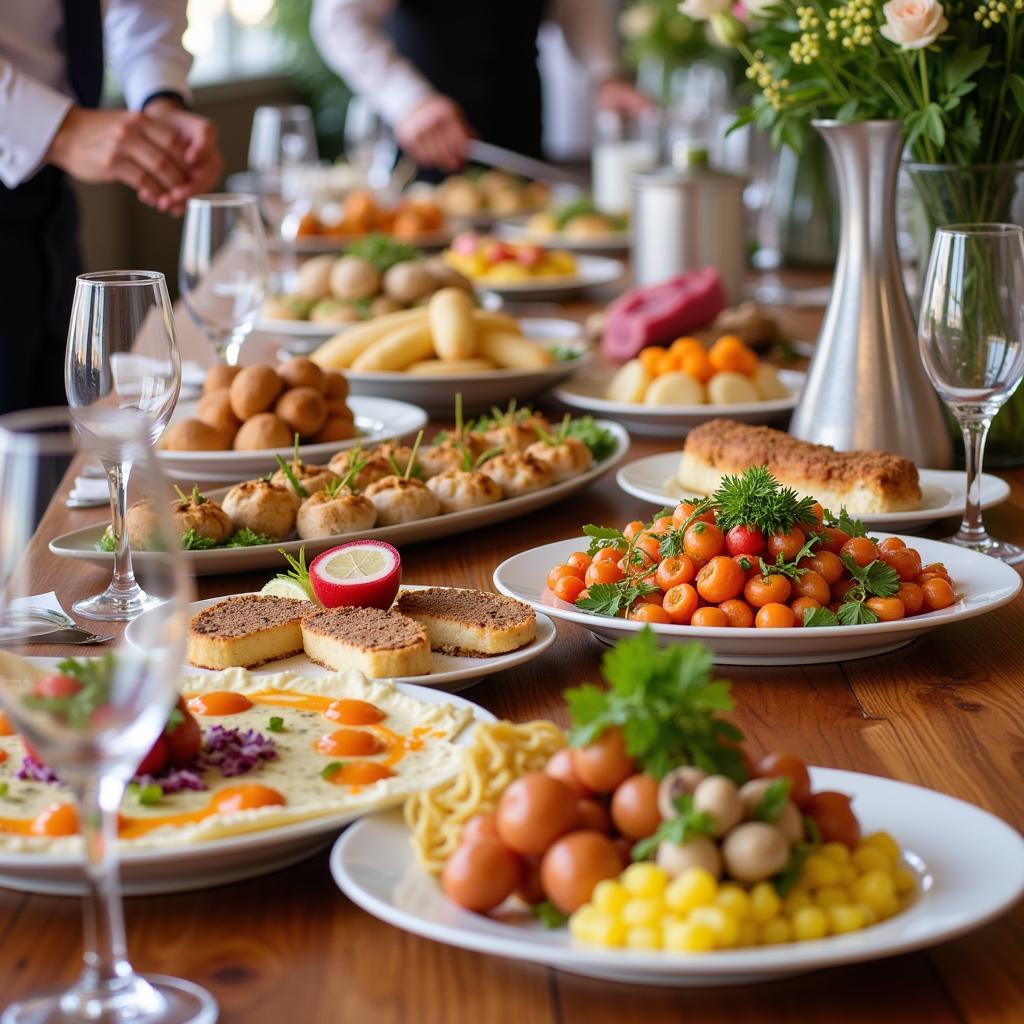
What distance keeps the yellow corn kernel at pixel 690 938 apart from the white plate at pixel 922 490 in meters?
0.88

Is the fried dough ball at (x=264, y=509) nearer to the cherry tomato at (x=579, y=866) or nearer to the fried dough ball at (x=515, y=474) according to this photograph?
the fried dough ball at (x=515, y=474)

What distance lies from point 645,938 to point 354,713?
0.36 metres

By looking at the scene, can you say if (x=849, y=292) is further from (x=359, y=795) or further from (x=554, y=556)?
(x=359, y=795)

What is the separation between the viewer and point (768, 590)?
1254mm

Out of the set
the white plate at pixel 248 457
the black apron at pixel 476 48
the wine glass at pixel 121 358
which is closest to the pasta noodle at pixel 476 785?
the wine glass at pixel 121 358

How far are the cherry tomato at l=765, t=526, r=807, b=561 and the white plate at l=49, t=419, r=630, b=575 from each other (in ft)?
1.47

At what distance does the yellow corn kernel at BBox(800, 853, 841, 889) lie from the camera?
80 centimetres

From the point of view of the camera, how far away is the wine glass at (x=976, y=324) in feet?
4.87

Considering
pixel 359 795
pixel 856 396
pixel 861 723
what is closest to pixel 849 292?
pixel 856 396

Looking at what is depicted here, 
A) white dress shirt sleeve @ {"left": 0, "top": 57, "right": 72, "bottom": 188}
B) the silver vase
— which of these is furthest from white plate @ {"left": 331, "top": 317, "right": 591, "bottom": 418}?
white dress shirt sleeve @ {"left": 0, "top": 57, "right": 72, "bottom": 188}

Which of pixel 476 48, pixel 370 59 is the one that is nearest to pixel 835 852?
pixel 370 59

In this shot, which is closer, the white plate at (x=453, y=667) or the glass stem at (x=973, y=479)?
the white plate at (x=453, y=667)

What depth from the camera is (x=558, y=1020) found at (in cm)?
79

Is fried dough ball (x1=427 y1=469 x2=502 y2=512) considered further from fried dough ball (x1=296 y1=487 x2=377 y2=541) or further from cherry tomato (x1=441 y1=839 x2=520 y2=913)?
cherry tomato (x1=441 y1=839 x2=520 y2=913)
